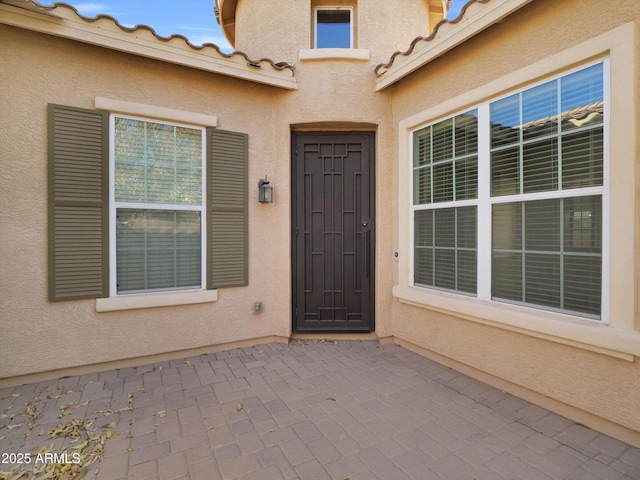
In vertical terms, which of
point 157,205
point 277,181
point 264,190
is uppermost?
point 277,181

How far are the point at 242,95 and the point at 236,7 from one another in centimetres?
298

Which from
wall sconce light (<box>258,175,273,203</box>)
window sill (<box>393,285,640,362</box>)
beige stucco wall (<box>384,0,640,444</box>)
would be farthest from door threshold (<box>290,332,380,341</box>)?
wall sconce light (<box>258,175,273,203</box>)

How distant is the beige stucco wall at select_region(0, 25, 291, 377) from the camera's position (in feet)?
11.4

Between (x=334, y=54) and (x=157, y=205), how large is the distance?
337 cm

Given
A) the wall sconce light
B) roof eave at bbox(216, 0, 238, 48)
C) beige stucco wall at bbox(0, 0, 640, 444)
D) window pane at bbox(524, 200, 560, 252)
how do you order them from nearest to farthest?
beige stucco wall at bbox(0, 0, 640, 444)
window pane at bbox(524, 200, 560, 252)
the wall sconce light
roof eave at bbox(216, 0, 238, 48)

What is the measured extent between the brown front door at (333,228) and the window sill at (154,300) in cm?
137

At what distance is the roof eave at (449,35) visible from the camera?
125 inches

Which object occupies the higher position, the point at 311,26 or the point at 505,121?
the point at 311,26

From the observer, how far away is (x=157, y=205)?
13.8 feet

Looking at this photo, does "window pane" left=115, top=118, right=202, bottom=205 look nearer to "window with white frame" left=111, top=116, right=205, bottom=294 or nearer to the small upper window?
"window with white frame" left=111, top=116, right=205, bottom=294

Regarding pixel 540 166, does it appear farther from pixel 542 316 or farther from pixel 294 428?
pixel 294 428

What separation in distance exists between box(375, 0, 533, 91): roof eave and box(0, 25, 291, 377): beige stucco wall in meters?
1.74

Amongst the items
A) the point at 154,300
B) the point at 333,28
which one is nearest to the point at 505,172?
the point at 333,28

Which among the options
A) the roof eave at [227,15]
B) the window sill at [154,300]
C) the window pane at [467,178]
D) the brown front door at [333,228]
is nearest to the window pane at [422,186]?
the window pane at [467,178]
